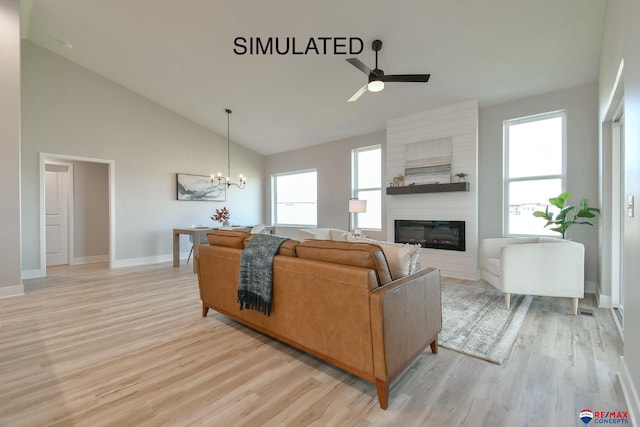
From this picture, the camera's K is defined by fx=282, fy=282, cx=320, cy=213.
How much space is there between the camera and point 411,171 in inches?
202

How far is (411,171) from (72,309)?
521cm

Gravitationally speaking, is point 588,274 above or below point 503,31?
below

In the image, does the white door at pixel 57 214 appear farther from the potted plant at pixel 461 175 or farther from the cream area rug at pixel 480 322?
the potted plant at pixel 461 175

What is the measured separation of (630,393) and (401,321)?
127cm

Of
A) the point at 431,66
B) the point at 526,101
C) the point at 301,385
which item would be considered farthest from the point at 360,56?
the point at 301,385

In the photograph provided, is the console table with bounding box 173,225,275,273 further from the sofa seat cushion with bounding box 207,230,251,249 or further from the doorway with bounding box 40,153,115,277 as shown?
the sofa seat cushion with bounding box 207,230,251,249

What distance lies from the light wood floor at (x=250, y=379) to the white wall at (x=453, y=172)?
180 cm

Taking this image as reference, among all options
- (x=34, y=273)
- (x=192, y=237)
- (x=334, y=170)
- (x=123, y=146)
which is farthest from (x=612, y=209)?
(x=34, y=273)

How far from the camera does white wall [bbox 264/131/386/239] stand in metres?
6.22

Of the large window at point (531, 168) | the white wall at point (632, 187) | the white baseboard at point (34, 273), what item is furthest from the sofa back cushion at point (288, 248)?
the white baseboard at point (34, 273)

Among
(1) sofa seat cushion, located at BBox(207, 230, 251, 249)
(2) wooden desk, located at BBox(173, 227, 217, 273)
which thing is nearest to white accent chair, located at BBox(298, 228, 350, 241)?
(1) sofa seat cushion, located at BBox(207, 230, 251, 249)

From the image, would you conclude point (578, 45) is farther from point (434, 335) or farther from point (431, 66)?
point (434, 335)

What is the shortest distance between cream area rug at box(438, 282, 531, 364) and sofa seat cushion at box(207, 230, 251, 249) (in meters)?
1.95

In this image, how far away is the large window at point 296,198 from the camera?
7270 mm
